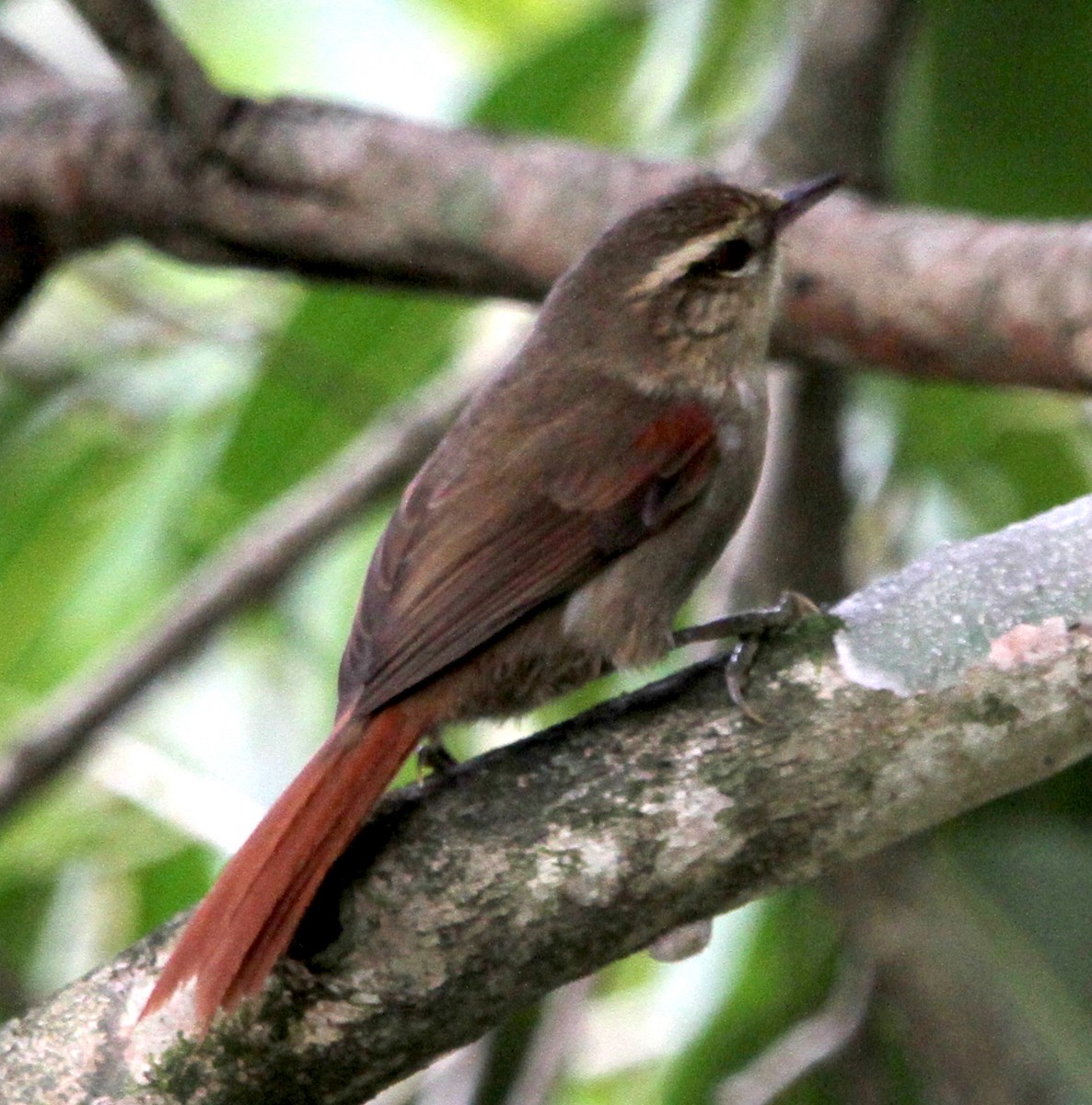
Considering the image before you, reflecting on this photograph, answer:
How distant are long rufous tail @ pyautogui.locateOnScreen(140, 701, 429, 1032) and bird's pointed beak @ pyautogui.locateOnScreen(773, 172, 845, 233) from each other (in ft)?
4.19

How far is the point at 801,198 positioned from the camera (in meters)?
3.44

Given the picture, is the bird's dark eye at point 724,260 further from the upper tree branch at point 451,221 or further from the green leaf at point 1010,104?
the green leaf at point 1010,104

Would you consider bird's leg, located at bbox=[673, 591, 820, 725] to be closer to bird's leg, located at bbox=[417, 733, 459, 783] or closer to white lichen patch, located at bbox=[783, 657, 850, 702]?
white lichen patch, located at bbox=[783, 657, 850, 702]

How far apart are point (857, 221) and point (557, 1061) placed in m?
1.74

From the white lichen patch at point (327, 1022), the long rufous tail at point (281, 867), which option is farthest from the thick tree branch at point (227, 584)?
the white lichen patch at point (327, 1022)

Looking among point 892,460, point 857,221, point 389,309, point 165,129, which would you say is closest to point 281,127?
point 165,129

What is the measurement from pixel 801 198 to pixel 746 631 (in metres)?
1.13

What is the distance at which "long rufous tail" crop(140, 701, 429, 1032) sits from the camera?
7.36 feet

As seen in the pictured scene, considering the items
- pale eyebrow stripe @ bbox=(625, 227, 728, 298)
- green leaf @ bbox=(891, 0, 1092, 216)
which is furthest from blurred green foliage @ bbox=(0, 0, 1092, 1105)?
pale eyebrow stripe @ bbox=(625, 227, 728, 298)

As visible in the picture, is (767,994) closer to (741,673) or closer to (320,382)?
(320,382)

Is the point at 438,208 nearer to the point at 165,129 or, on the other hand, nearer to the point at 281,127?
the point at 281,127

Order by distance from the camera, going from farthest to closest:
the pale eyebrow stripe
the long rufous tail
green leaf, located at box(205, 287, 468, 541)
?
1. green leaf, located at box(205, 287, 468, 541)
2. the pale eyebrow stripe
3. the long rufous tail

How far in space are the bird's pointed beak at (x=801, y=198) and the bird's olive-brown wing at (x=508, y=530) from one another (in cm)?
51

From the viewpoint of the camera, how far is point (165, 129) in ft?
13.9
